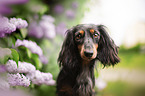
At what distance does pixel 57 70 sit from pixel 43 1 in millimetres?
595

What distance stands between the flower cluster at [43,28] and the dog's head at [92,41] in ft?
0.79

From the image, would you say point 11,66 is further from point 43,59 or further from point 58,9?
point 58,9

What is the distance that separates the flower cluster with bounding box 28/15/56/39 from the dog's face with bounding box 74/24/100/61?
304mm

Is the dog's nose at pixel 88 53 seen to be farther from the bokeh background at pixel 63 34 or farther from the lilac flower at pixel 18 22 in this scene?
the lilac flower at pixel 18 22

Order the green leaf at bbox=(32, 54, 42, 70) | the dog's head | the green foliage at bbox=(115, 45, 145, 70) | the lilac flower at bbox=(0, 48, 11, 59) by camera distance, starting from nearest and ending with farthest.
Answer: the lilac flower at bbox=(0, 48, 11, 59)
the dog's head
the green leaf at bbox=(32, 54, 42, 70)
the green foliage at bbox=(115, 45, 145, 70)

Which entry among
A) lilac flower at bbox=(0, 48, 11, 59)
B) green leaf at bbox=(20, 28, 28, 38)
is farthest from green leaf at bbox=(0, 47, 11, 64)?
green leaf at bbox=(20, 28, 28, 38)

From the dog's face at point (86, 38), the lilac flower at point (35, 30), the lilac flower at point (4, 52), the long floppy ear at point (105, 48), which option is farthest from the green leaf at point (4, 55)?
the long floppy ear at point (105, 48)

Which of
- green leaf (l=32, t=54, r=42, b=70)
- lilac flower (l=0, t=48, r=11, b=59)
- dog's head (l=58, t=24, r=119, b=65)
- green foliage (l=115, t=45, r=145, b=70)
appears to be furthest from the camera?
green foliage (l=115, t=45, r=145, b=70)

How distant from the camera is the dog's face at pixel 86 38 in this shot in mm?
921

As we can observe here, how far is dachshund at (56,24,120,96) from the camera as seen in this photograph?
1034mm

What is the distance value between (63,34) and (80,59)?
339 mm

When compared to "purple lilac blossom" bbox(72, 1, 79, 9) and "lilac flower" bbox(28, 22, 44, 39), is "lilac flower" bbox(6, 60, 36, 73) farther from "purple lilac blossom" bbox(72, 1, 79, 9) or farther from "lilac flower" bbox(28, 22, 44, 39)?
"purple lilac blossom" bbox(72, 1, 79, 9)

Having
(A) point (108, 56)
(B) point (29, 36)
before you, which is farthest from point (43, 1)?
(A) point (108, 56)

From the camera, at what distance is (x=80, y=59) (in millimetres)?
1063
